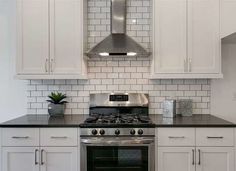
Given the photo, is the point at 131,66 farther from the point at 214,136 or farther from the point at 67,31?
the point at 214,136

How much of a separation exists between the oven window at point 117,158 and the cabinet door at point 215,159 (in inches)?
21.4

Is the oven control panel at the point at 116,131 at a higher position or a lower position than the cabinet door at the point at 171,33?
lower

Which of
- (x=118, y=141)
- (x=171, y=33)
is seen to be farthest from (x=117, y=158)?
(x=171, y=33)

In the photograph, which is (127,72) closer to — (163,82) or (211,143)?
(163,82)

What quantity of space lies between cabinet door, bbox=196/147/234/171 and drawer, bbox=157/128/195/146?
0.47ft

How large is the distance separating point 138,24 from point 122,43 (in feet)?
1.65

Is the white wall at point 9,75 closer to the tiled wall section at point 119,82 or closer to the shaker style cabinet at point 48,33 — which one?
the tiled wall section at point 119,82

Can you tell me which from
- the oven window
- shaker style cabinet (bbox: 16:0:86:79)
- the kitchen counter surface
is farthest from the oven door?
shaker style cabinet (bbox: 16:0:86:79)

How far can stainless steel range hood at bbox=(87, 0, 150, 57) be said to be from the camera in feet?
9.90

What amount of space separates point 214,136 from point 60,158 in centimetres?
154

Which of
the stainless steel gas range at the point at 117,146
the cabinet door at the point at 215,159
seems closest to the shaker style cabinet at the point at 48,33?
the stainless steel gas range at the point at 117,146

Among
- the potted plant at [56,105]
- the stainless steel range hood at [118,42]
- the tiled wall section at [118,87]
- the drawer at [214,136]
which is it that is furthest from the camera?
the tiled wall section at [118,87]

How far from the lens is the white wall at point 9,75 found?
3.43 m

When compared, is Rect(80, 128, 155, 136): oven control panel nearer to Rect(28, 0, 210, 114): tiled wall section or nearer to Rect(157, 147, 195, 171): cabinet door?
Rect(157, 147, 195, 171): cabinet door
